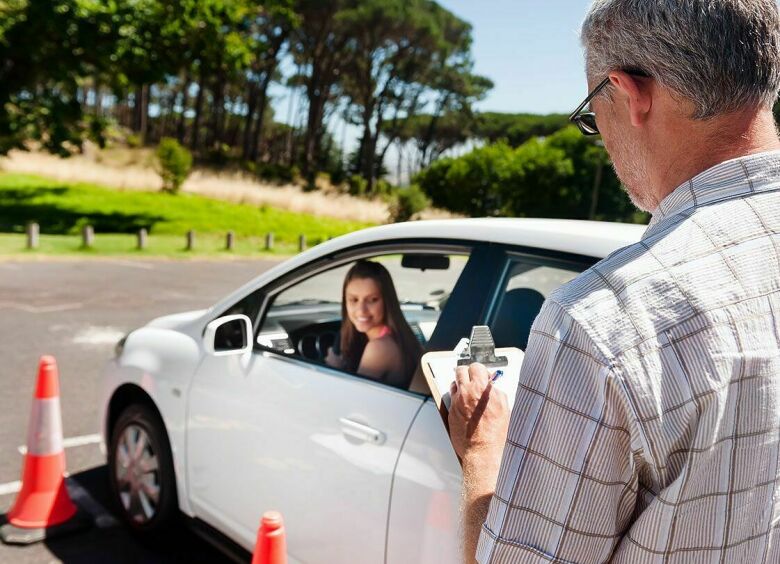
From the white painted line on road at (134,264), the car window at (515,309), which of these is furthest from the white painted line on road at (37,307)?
the car window at (515,309)

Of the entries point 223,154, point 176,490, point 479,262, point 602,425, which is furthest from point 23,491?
point 223,154

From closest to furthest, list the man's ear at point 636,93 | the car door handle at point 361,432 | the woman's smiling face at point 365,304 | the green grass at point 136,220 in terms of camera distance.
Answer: the man's ear at point 636,93, the car door handle at point 361,432, the woman's smiling face at point 365,304, the green grass at point 136,220

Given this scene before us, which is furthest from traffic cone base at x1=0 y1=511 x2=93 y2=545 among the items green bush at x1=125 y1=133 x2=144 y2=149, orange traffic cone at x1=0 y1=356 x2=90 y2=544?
green bush at x1=125 y1=133 x2=144 y2=149

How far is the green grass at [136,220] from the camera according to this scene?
1903 cm

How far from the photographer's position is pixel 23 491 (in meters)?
3.71

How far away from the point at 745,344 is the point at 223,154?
45310 mm

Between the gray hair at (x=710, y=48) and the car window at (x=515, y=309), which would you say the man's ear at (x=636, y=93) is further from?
the car window at (x=515, y=309)

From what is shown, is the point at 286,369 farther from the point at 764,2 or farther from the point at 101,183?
the point at 101,183

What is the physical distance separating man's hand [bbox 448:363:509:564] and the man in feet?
0.28

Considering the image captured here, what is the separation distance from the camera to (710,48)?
1030 millimetres

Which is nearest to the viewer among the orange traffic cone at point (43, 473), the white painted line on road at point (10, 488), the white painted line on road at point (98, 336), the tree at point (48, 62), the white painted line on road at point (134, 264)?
the orange traffic cone at point (43, 473)

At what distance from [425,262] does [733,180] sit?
5.57 feet

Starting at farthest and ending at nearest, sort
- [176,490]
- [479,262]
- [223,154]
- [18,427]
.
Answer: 1. [223,154]
2. [18,427]
3. [176,490]
4. [479,262]

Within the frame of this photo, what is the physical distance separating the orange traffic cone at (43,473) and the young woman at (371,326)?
1.58 m
